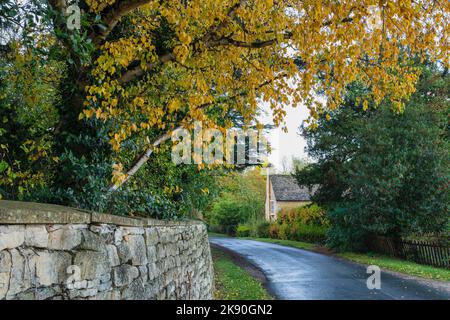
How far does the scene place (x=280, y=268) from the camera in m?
15.6

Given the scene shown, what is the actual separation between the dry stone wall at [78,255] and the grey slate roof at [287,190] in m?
45.1

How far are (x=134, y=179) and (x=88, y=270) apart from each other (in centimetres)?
516

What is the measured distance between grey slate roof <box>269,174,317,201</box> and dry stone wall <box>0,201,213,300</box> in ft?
148

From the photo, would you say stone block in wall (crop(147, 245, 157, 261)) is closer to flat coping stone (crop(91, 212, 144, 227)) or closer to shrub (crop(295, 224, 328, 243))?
flat coping stone (crop(91, 212, 144, 227))

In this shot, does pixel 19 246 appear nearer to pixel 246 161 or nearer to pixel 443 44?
pixel 443 44

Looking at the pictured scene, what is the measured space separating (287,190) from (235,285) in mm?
40419

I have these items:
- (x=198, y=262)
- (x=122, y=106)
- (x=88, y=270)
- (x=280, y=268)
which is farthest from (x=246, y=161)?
(x=88, y=270)

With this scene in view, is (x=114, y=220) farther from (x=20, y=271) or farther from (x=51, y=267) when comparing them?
(x=20, y=271)

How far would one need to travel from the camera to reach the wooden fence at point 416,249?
16.0m

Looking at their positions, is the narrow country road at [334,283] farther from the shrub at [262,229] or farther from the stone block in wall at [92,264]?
the shrub at [262,229]

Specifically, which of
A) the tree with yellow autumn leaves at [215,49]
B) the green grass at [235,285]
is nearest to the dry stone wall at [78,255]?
the tree with yellow autumn leaves at [215,49]

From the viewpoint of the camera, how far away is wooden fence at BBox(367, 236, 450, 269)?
16031 millimetres

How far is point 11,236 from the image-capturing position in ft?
8.07

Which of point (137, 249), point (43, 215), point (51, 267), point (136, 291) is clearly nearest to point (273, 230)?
point (137, 249)
